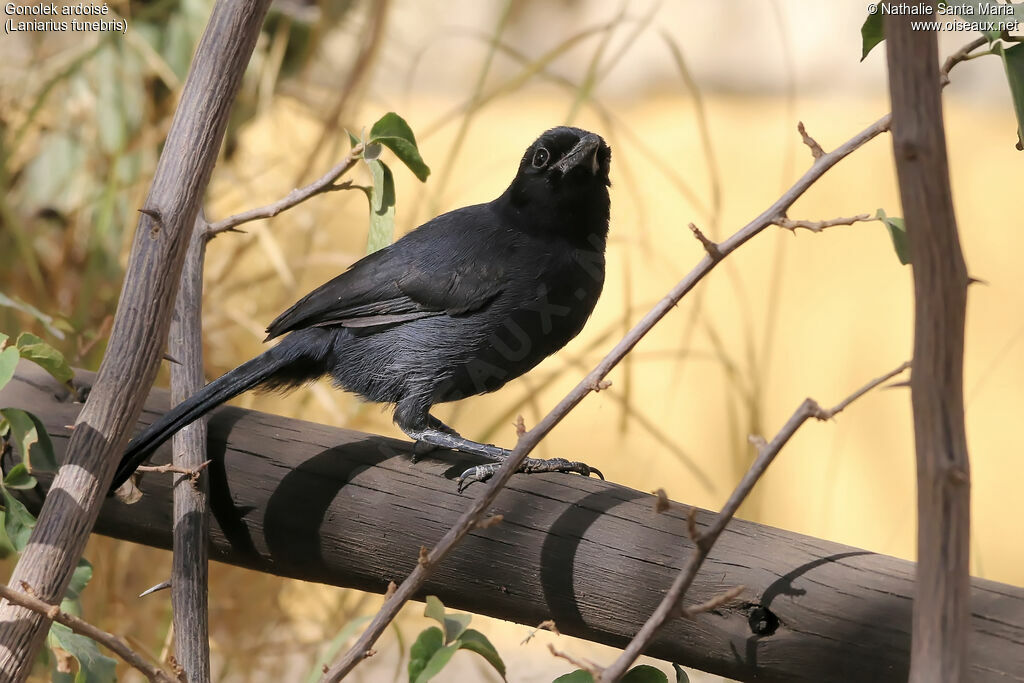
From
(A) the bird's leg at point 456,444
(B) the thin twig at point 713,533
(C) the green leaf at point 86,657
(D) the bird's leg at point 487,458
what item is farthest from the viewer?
(A) the bird's leg at point 456,444

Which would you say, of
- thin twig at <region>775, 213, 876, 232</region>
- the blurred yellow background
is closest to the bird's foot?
thin twig at <region>775, 213, 876, 232</region>

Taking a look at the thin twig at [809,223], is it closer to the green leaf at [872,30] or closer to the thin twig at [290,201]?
the green leaf at [872,30]

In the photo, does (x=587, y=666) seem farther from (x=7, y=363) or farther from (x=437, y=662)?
(x=7, y=363)

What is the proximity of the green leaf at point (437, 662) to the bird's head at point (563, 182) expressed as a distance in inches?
47.1

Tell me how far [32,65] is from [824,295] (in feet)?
10.9

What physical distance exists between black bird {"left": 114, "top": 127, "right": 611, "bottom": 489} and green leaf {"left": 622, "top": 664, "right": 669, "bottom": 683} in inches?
32.7

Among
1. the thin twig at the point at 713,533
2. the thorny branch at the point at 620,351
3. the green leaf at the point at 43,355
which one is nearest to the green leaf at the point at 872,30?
the thorny branch at the point at 620,351

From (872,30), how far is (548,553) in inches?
33.7

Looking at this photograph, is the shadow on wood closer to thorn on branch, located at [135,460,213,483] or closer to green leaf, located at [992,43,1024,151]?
thorn on branch, located at [135,460,213,483]

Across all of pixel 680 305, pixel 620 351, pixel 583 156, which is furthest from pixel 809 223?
pixel 680 305

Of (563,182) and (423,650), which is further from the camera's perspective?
(563,182)

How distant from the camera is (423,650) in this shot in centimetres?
120

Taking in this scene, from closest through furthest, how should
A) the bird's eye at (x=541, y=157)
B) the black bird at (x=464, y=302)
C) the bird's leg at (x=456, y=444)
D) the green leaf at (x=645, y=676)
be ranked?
1. the green leaf at (x=645, y=676)
2. the bird's leg at (x=456, y=444)
3. the black bird at (x=464, y=302)
4. the bird's eye at (x=541, y=157)

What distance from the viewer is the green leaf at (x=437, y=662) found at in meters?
1.15
